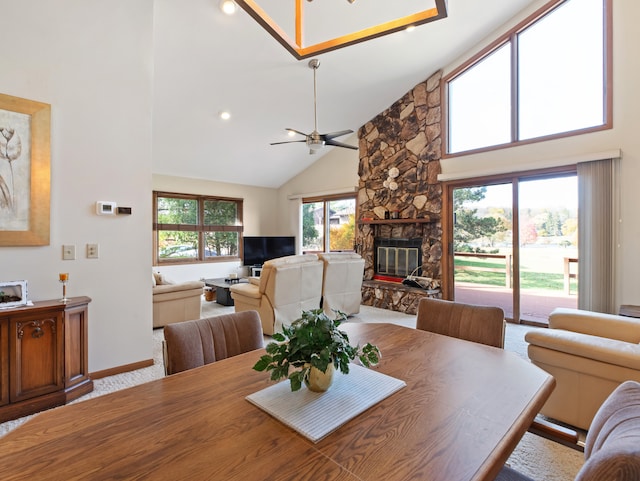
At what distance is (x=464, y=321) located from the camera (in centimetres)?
185

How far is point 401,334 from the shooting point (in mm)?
1773

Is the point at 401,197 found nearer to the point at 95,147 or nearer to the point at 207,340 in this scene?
the point at 95,147

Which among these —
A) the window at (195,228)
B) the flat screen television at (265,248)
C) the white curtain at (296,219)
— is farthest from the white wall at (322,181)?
the window at (195,228)

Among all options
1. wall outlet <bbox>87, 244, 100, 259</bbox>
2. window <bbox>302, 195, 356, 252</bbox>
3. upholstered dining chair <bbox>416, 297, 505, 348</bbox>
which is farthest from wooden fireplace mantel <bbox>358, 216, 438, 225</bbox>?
wall outlet <bbox>87, 244, 100, 259</bbox>

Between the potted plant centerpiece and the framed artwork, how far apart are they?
2.57 metres

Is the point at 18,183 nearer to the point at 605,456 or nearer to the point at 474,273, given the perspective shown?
the point at 605,456

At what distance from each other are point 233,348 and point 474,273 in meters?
4.60

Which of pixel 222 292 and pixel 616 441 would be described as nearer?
pixel 616 441

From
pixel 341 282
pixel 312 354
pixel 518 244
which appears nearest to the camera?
pixel 312 354

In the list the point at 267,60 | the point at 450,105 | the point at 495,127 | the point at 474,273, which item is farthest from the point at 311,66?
the point at 474,273

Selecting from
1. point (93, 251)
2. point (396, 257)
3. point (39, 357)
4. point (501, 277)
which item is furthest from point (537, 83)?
point (39, 357)

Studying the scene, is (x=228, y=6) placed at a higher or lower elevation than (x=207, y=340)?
higher

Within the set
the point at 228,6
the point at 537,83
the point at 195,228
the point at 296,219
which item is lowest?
the point at 195,228

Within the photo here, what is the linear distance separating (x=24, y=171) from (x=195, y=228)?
4786 mm
